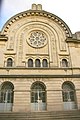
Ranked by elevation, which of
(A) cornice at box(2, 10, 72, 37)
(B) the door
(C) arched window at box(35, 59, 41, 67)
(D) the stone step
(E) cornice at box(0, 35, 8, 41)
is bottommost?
(D) the stone step

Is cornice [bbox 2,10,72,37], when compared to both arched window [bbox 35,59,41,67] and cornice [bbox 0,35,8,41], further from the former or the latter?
arched window [bbox 35,59,41,67]

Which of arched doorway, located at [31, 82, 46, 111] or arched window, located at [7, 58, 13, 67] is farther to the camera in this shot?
arched window, located at [7, 58, 13, 67]

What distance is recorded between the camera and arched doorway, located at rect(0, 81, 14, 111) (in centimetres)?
1553

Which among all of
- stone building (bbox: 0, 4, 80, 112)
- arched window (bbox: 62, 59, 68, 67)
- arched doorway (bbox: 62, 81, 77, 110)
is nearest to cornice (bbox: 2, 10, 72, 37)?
stone building (bbox: 0, 4, 80, 112)

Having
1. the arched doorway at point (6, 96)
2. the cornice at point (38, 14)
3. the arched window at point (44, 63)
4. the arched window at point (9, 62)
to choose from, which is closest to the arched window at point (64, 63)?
the arched window at point (44, 63)

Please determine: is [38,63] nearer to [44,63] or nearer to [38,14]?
[44,63]

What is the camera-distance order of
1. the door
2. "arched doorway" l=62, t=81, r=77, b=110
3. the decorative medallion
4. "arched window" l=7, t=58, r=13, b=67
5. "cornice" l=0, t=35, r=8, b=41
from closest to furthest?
the door, "arched doorway" l=62, t=81, r=77, b=110, "arched window" l=7, t=58, r=13, b=67, "cornice" l=0, t=35, r=8, b=41, the decorative medallion

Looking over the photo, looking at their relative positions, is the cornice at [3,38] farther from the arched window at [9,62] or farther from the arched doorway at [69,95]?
the arched doorway at [69,95]

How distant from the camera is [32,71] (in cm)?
1748

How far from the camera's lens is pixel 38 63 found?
61.2ft

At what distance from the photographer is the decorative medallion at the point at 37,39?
19.8 m

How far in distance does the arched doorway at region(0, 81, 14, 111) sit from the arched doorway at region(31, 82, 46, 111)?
2226mm

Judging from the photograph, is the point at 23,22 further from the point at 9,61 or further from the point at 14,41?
the point at 9,61

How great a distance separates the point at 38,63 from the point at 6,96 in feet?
17.5
